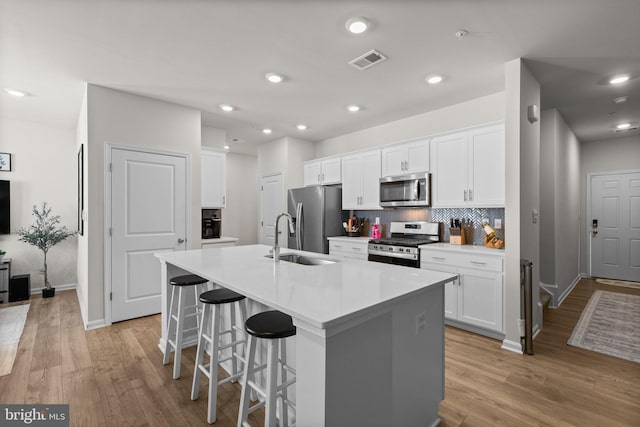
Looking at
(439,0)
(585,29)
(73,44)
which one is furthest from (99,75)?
(585,29)

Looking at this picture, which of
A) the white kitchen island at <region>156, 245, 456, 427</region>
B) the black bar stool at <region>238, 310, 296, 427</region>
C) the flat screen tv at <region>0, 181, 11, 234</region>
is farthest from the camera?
the flat screen tv at <region>0, 181, 11, 234</region>

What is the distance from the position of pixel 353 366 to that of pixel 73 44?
3194mm

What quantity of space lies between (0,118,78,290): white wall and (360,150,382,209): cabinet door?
4596 millimetres

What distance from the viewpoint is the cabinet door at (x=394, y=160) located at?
411 centimetres

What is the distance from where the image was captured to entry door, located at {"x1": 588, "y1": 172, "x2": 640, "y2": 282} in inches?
217

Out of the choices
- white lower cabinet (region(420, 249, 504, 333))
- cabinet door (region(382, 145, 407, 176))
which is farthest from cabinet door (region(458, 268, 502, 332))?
cabinet door (region(382, 145, 407, 176))

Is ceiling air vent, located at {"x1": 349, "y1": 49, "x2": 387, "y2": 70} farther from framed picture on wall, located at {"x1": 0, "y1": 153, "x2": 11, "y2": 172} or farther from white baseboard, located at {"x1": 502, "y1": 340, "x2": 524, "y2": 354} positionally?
framed picture on wall, located at {"x1": 0, "y1": 153, "x2": 11, "y2": 172}

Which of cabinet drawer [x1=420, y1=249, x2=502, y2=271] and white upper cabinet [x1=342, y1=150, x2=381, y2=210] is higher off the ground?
white upper cabinet [x1=342, y1=150, x2=381, y2=210]

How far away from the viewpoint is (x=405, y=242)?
12.5ft

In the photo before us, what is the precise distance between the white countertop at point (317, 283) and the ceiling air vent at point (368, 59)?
1.78 m

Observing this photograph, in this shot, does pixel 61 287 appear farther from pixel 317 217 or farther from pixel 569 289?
pixel 569 289

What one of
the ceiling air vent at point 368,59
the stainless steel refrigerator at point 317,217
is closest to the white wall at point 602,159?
the stainless steel refrigerator at point 317,217

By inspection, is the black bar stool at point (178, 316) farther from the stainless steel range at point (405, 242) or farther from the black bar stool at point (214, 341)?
the stainless steel range at point (405, 242)

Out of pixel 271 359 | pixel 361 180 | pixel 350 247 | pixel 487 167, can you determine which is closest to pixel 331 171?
pixel 361 180
